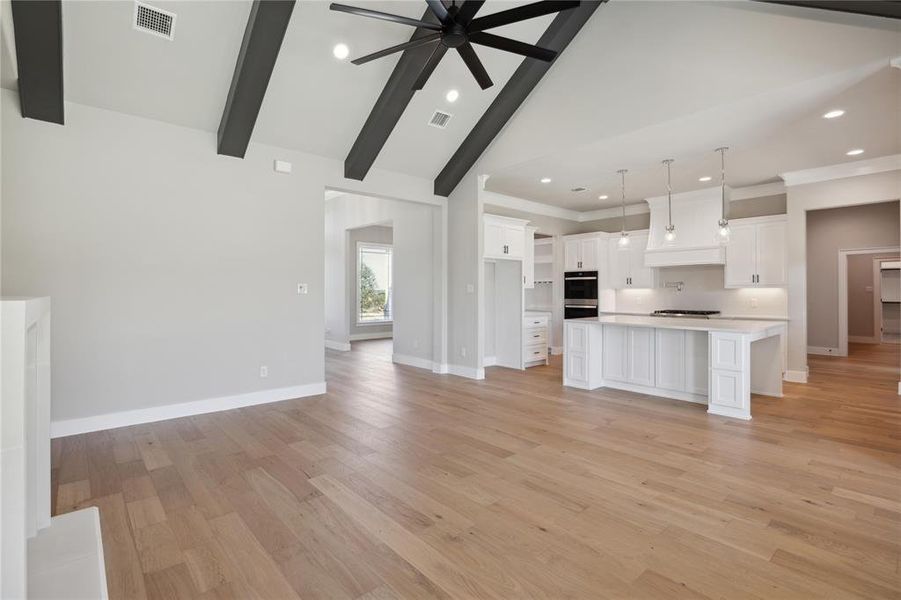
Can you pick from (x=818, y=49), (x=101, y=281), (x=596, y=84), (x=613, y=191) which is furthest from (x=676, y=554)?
(x=613, y=191)

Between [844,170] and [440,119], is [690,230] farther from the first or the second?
[440,119]

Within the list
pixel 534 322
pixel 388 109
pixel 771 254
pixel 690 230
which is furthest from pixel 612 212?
pixel 388 109

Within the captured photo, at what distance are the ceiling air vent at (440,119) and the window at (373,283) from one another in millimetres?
5645

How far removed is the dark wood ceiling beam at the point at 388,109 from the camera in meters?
4.24

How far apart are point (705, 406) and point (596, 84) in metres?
3.61

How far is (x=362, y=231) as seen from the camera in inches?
424

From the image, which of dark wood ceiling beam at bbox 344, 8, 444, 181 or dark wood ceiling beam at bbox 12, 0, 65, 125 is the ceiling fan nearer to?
dark wood ceiling beam at bbox 344, 8, 444, 181

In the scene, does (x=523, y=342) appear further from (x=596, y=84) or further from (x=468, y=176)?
(x=596, y=84)

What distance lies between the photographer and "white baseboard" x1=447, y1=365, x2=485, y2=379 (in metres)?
6.27

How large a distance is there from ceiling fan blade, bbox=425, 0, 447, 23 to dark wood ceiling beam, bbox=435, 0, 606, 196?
6.43 ft

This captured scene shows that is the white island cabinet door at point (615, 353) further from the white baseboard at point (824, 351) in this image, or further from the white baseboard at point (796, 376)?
the white baseboard at point (824, 351)

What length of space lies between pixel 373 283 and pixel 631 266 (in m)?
6.11

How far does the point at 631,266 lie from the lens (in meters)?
8.13

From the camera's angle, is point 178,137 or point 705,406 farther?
point 705,406
